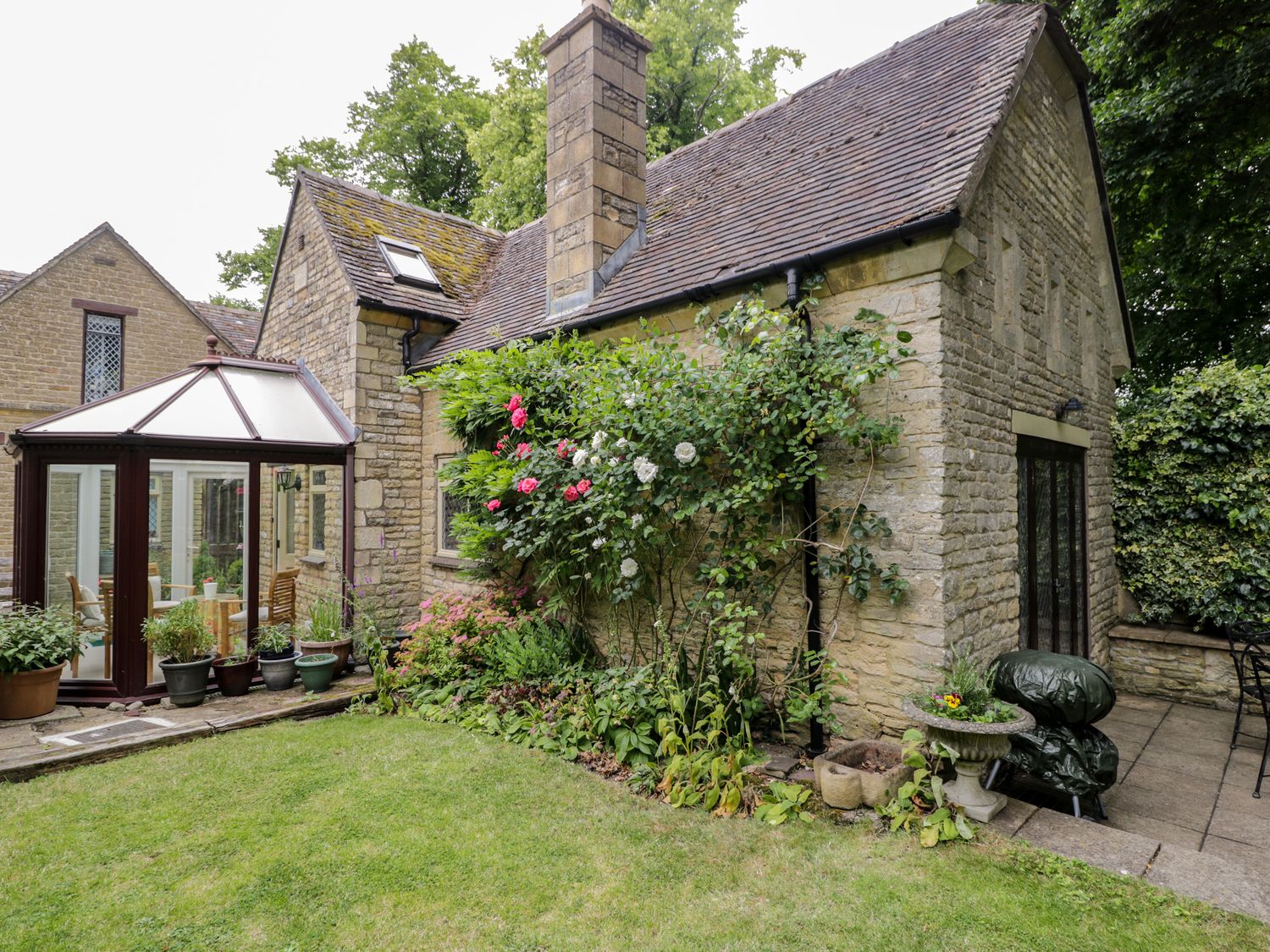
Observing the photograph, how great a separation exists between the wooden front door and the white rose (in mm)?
3499

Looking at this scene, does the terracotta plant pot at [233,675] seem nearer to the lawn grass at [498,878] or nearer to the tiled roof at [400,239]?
the lawn grass at [498,878]

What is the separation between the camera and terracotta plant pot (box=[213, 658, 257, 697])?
691cm

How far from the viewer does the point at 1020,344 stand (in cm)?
594

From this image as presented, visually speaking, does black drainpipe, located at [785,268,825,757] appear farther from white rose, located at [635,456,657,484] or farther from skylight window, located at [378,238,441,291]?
skylight window, located at [378,238,441,291]

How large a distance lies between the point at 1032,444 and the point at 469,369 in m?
5.90

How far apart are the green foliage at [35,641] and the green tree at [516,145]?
12.8 metres

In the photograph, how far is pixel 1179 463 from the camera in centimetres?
757

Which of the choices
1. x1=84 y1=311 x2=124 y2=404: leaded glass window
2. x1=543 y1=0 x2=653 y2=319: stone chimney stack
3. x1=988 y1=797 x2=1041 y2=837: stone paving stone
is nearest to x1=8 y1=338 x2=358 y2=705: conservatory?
x1=543 y1=0 x2=653 y2=319: stone chimney stack

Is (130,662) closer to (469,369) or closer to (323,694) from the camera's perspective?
(323,694)

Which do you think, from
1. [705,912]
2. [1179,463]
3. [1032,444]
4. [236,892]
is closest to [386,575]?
[236,892]

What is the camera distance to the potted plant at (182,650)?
21.4 feet

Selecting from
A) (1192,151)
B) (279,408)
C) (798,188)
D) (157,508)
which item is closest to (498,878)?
(157,508)

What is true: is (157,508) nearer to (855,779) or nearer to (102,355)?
(855,779)

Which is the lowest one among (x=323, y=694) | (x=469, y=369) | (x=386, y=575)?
(x=323, y=694)
